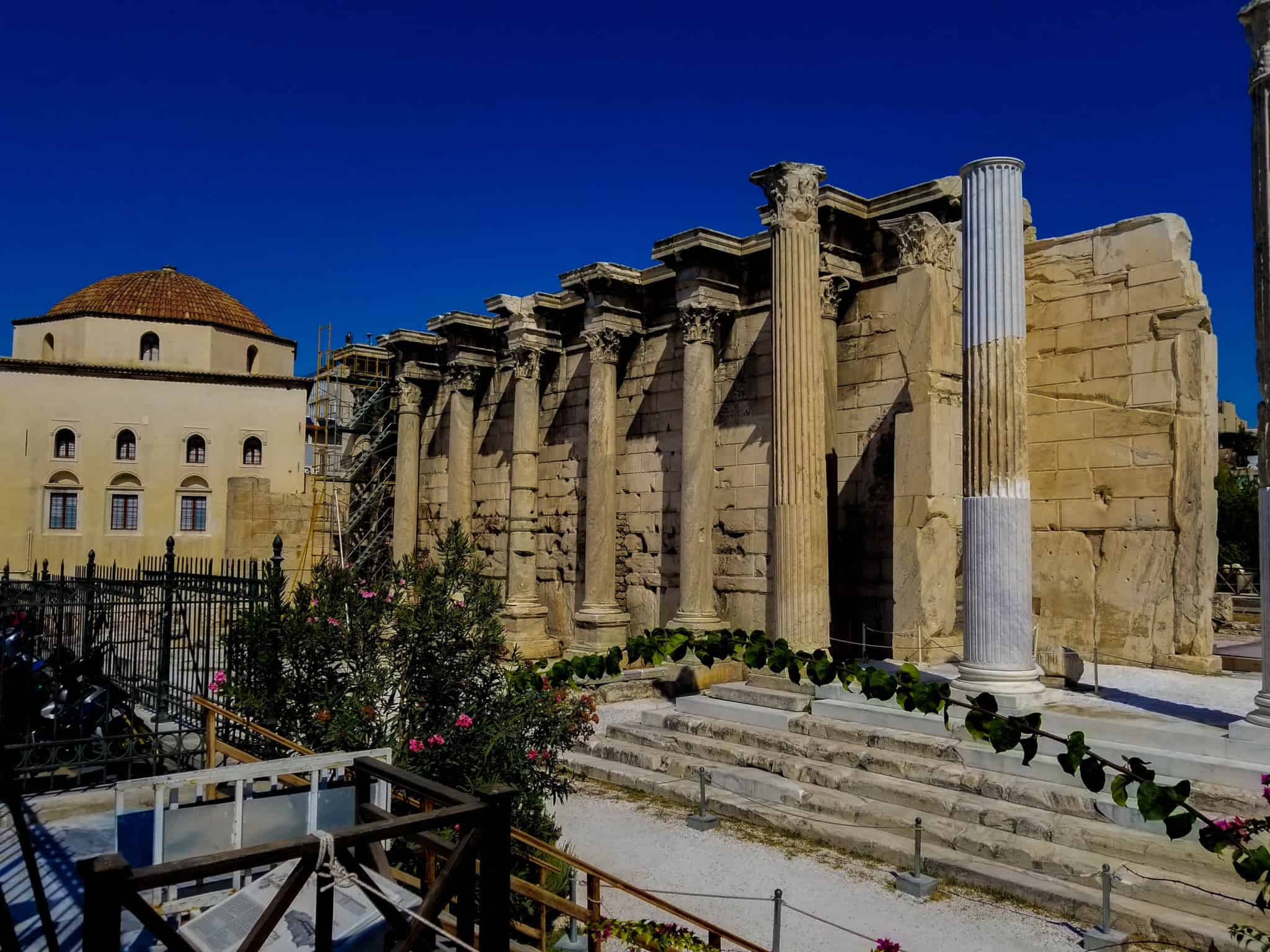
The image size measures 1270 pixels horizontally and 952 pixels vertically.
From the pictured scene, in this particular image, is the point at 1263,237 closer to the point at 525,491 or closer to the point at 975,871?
the point at 975,871

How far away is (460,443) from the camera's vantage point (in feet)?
72.2

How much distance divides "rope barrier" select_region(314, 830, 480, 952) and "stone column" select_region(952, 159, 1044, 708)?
7.83 m

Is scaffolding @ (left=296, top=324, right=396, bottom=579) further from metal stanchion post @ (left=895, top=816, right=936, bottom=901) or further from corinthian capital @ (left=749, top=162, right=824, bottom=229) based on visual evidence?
metal stanchion post @ (left=895, top=816, right=936, bottom=901)

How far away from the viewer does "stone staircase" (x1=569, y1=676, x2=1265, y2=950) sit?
7141 millimetres

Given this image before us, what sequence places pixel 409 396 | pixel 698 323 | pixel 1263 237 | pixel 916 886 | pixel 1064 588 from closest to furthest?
pixel 916 886
pixel 1263 237
pixel 1064 588
pixel 698 323
pixel 409 396

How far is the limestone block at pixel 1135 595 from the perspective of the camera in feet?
39.9

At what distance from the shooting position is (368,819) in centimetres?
439

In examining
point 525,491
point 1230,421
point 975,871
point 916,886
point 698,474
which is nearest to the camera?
point 916,886

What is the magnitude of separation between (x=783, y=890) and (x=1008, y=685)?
3410mm

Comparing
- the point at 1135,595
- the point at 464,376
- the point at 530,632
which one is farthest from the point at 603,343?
the point at 1135,595

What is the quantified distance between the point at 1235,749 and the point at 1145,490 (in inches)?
193

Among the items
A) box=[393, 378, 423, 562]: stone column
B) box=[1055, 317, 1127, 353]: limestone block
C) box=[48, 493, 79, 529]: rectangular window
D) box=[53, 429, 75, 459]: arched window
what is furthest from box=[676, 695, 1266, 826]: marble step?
box=[53, 429, 75, 459]: arched window

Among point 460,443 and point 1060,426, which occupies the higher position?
point 460,443

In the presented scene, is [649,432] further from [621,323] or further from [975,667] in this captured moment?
[975,667]
